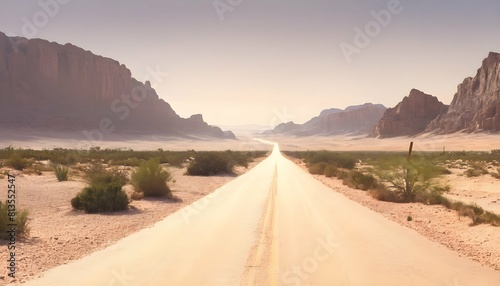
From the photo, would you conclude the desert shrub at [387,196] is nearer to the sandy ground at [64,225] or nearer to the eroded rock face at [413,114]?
the sandy ground at [64,225]

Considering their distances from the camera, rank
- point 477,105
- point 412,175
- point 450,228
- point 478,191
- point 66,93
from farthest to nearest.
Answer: point 477,105 → point 66,93 → point 478,191 → point 412,175 → point 450,228

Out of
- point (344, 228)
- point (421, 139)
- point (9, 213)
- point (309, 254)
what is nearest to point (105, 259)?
point (9, 213)

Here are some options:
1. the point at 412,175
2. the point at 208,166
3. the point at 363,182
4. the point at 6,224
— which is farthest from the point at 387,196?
the point at 208,166

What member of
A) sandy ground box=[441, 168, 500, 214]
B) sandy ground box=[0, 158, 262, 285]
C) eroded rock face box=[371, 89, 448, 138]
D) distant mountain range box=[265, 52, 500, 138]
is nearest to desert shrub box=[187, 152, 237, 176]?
sandy ground box=[0, 158, 262, 285]

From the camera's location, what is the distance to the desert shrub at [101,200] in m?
15.1

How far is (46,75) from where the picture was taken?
5340 inches

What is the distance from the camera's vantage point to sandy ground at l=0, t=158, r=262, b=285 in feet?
27.8

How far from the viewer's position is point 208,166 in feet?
121

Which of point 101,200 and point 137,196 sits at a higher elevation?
point 101,200

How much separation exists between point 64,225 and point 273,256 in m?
7.33

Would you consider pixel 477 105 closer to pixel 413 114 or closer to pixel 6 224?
pixel 413 114

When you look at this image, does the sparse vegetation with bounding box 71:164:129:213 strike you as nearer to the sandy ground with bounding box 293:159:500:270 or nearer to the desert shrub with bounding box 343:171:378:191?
the sandy ground with bounding box 293:159:500:270

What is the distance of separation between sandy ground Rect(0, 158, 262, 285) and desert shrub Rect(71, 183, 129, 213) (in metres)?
0.37

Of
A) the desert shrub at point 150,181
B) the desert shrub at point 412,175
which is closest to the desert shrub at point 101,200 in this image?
the desert shrub at point 150,181
